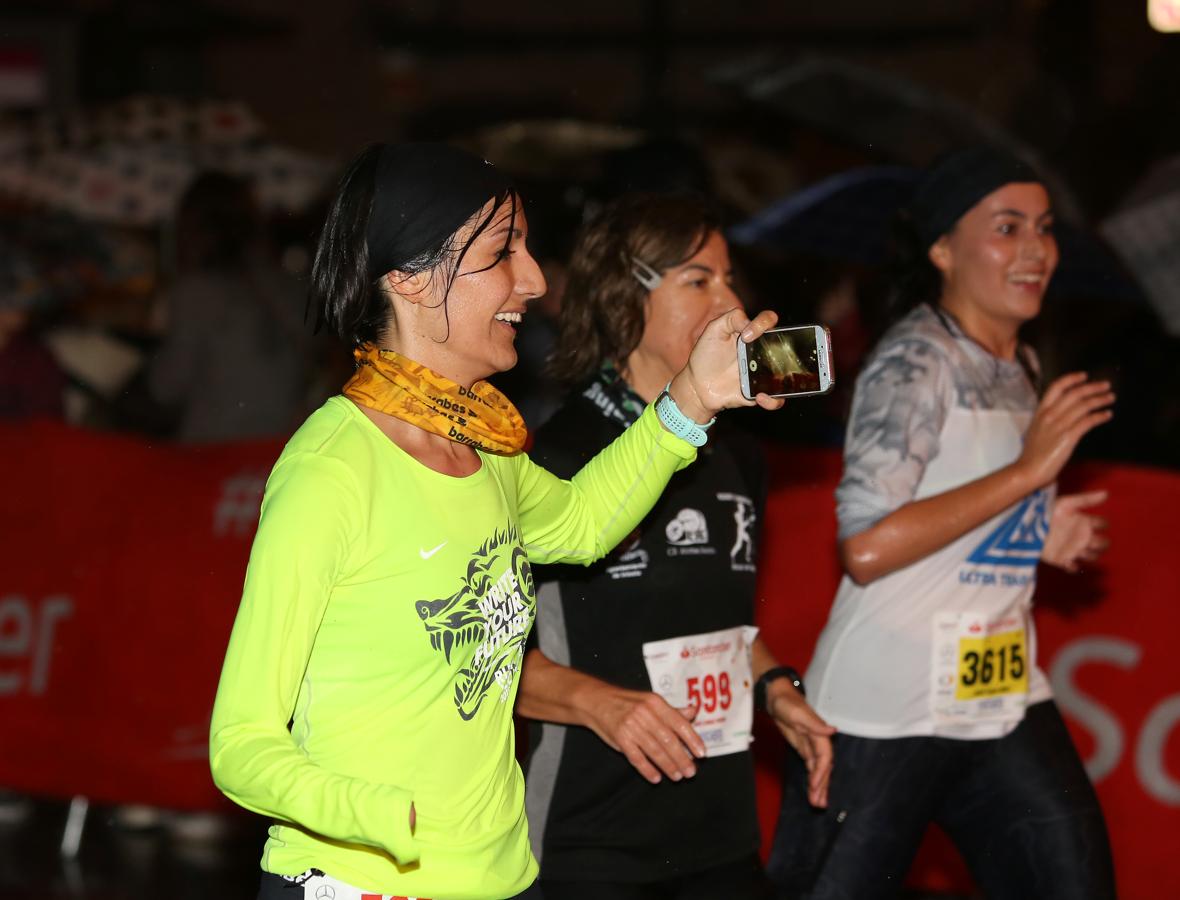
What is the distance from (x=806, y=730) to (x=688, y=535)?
1.71 feet

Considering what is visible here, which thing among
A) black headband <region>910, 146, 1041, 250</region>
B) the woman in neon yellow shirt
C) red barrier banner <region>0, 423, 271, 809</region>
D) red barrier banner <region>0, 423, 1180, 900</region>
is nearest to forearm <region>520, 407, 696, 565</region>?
the woman in neon yellow shirt

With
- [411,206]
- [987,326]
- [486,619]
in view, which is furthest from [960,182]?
[486,619]

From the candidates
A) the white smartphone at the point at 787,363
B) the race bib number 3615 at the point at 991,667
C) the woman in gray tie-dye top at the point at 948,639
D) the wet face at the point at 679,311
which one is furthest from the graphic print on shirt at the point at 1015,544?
the white smartphone at the point at 787,363

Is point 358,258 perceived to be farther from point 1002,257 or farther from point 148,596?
point 148,596

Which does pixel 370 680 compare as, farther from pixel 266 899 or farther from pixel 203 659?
pixel 203 659

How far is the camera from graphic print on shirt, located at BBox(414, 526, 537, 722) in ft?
8.84

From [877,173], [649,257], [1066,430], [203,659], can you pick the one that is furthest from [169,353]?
[1066,430]

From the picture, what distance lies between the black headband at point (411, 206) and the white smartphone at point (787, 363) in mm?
578

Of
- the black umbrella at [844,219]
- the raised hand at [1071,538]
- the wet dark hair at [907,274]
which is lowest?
the raised hand at [1071,538]

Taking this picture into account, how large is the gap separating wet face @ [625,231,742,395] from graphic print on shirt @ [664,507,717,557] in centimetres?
34

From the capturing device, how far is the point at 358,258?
9.26 ft

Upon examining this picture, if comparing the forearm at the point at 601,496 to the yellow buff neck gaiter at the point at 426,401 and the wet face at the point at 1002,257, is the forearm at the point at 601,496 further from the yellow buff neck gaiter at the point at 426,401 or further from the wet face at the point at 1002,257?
the wet face at the point at 1002,257

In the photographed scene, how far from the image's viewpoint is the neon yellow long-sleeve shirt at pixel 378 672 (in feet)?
7.92

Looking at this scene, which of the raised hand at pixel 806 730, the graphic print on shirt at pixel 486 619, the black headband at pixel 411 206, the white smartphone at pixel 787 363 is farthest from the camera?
the raised hand at pixel 806 730
